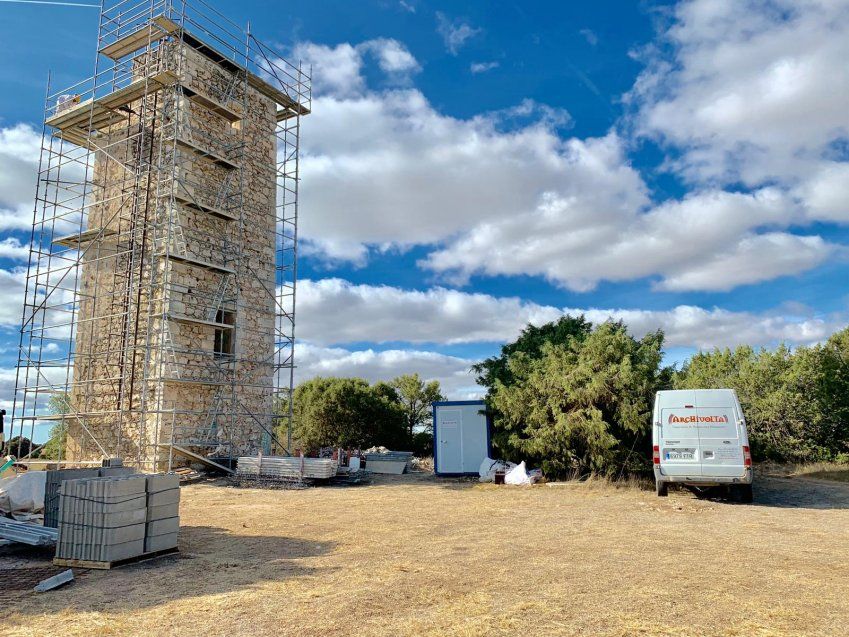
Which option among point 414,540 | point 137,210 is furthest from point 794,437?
point 137,210

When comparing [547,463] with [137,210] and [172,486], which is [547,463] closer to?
[172,486]

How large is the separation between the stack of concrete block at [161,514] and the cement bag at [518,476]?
1142 cm

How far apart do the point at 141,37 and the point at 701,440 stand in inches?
916

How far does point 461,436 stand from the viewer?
816 inches

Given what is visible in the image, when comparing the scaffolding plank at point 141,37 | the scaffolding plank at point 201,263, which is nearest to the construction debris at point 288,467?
the scaffolding plank at point 201,263

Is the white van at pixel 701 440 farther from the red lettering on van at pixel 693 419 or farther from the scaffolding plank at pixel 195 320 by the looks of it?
the scaffolding plank at pixel 195 320

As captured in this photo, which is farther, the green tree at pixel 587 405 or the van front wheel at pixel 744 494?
the green tree at pixel 587 405

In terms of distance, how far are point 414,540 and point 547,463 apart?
9464mm

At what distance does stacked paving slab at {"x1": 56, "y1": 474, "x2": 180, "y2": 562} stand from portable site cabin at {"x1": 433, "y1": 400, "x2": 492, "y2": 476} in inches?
534

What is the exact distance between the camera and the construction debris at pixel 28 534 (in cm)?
800

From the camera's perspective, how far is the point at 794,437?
83.9ft

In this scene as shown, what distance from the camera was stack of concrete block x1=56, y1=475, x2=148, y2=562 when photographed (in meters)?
7.41

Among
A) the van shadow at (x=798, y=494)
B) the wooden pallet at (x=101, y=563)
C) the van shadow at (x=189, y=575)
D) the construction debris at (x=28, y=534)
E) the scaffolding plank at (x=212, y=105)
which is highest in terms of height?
the scaffolding plank at (x=212, y=105)

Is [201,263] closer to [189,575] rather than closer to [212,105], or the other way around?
[212,105]
